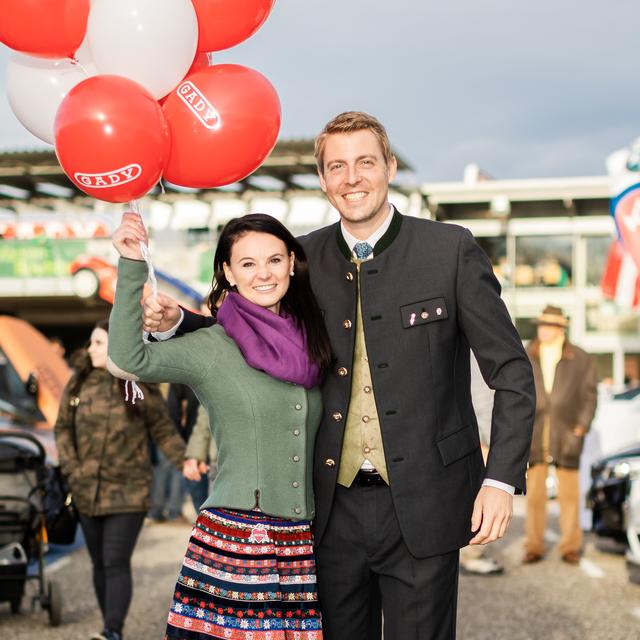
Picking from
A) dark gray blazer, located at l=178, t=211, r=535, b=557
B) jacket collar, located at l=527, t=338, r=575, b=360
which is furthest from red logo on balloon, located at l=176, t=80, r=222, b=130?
jacket collar, located at l=527, t=338, r=575, b=360

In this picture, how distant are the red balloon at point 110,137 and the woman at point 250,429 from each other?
18cm

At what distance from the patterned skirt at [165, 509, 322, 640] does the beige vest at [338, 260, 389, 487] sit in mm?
268

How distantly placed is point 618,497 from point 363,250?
568cm

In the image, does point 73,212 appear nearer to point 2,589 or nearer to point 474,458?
point 2,589

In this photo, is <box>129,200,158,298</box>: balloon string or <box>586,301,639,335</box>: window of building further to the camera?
<box>586,301,639,335</box>: window of building

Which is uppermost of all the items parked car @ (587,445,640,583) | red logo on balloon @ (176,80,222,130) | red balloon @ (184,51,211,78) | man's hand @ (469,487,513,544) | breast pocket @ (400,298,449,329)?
red balloon @ (184,51,211,78)

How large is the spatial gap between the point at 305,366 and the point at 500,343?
1.91 feet

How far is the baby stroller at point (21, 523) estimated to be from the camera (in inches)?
242

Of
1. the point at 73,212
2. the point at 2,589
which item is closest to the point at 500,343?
the point at 2,589

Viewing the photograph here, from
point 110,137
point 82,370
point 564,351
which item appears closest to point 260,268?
point 110,137

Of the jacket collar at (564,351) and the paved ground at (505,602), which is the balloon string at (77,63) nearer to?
the paved ground at (505,602)

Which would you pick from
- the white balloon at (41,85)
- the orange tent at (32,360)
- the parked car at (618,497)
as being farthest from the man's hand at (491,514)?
the orange tent at (32,360)

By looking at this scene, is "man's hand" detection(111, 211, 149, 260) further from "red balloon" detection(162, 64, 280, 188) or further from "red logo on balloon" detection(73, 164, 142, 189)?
"red balloon" detection(162, 64, 280, 188)

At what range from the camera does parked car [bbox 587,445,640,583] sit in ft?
25.3
